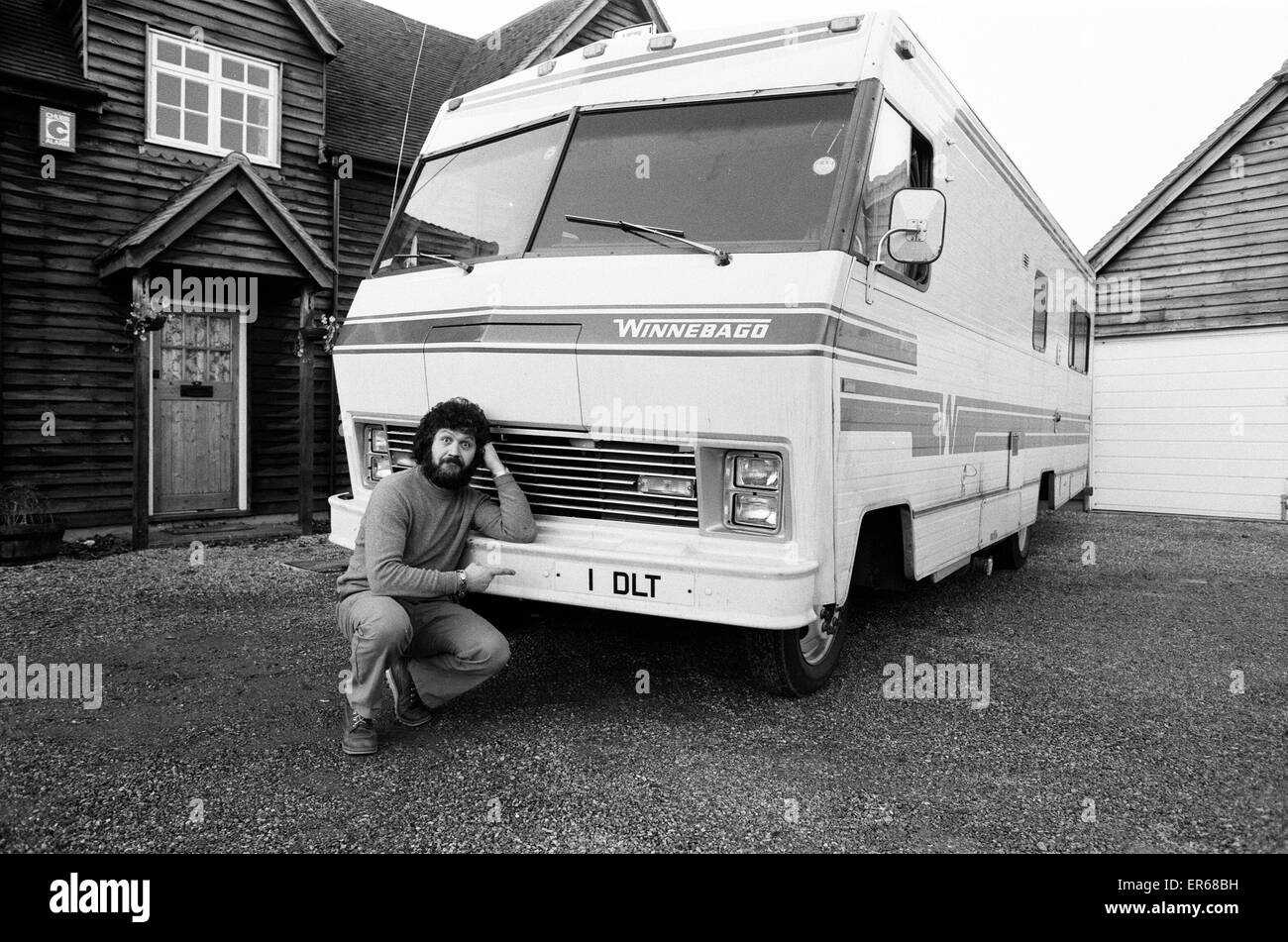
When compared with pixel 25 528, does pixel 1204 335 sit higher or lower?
higher

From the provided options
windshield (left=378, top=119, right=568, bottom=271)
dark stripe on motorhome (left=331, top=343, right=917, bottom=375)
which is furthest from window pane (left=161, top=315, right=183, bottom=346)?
dark stripe on motorhome (left=331, top=343, right=917, bottom=375)

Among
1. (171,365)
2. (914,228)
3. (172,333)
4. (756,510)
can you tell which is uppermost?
(172,333)

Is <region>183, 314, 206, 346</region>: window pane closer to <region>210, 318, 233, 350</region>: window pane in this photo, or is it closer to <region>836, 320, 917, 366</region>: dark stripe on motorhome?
<region>210, 318, 233, 350</region>: window pane

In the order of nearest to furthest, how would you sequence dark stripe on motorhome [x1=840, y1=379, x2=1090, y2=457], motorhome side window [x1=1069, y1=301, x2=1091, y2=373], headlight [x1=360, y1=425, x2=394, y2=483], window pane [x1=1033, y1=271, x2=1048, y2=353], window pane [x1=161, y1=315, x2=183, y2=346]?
1. dark stripe on motorhome [x1=840, y1=379, x2=1090, y2=457]
2. headlight [x1=360, y1=425, x2=394, y2=483]
3. window pane [x1=1033, y1=271, x2=1048, y2=353]
4. motorhome side window [x1=1069, y1=301, x2=1091, y2=373]
5. window pane [x1=161, y1=315, x2=183, y2=346]

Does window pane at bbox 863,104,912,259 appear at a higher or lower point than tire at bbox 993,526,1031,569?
higher

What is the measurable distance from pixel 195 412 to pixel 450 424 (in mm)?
7404

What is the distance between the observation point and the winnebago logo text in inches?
138

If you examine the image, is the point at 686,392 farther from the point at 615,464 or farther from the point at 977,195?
the point at 977,195

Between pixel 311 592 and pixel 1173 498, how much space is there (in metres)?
11.7

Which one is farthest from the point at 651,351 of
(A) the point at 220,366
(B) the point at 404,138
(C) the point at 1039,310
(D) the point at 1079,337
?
(A) the point at 220,366

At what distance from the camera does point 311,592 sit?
6.74m

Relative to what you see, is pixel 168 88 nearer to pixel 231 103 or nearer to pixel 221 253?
pixel 231 103

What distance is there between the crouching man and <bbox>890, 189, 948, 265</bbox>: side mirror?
1.88m

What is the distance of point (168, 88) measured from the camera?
379 inches
